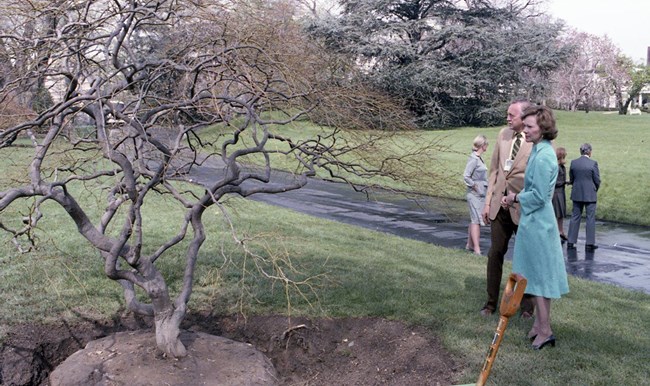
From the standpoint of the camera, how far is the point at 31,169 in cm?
475

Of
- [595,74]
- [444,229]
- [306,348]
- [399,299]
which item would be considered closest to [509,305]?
[306,348]

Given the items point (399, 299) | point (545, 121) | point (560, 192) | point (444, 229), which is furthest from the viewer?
point (444, 229)

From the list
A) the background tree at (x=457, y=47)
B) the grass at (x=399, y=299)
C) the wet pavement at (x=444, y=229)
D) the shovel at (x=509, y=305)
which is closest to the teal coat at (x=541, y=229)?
the grass at (x=399, y=299)

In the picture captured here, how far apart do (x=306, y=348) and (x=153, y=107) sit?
2.35 meters

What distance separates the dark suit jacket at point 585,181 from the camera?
11.7m

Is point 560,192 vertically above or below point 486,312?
above

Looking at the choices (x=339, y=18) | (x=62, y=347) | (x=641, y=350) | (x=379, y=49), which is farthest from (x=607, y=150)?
(x=62, y=347)

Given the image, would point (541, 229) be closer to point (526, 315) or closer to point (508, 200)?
point (508, 200)

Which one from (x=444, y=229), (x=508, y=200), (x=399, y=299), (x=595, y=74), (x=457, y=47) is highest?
(x=457, y=47)

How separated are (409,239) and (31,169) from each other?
715 cm

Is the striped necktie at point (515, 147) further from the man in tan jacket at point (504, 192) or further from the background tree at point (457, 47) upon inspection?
the background tree at point (457, 47)

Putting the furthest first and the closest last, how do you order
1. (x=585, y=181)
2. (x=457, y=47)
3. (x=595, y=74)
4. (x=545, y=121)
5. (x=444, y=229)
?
(x=595, y=74) → (x=457, y=47) → (x=444, y=229) → (x=585, y=181) → (x=545, y=121)

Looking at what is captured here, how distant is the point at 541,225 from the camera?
224 inches

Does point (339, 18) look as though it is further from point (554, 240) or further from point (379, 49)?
point (554, 240)
